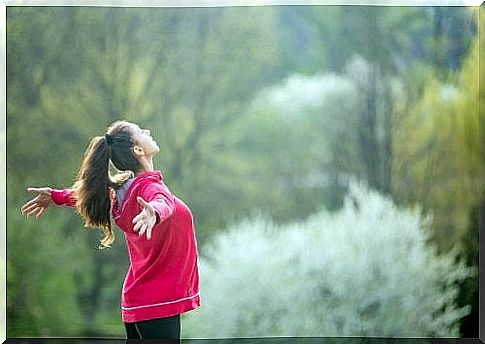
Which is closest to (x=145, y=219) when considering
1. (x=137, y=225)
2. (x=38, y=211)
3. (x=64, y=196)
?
(x=137, y=225)

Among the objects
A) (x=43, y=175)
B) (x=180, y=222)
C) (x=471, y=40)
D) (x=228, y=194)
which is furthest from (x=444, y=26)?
(x=43, y=175)

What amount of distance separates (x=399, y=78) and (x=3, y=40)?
175 centimetres

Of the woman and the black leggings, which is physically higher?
the woman

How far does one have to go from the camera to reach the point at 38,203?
350cm

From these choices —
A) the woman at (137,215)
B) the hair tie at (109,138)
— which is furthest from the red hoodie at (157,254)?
the hair tie at (109,138)

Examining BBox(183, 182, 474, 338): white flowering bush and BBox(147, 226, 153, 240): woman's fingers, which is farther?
BBox(183, 182, 474, 338): white flowering bush

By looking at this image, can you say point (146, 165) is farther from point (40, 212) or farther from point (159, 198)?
point (40, 212)

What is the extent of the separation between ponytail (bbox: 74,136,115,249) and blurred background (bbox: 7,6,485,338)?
57 millimetres

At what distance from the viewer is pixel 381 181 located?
3.55m

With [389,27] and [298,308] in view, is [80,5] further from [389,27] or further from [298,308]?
[298,308]

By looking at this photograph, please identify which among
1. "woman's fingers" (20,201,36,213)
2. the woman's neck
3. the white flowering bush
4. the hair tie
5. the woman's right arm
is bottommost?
the white flowering bush

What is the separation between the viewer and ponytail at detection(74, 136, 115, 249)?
349 centimetres

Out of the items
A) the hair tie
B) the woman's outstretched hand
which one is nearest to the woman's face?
the hair tie

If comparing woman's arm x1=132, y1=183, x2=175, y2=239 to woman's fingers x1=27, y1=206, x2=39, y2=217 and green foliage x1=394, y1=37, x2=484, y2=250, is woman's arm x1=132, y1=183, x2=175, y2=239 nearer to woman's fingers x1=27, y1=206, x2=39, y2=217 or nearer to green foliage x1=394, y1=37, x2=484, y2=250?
woman's fingers x1=27, y1=206, x2=39, y2=217
